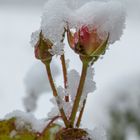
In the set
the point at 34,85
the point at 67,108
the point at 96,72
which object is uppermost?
the point at 67,108

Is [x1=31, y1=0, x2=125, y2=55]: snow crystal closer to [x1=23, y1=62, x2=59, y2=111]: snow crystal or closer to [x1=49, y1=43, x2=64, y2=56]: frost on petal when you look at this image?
[x1=49, y1=43, x2=64, y2=56]: frost on petal

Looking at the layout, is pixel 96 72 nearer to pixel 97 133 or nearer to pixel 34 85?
pixel 34 85

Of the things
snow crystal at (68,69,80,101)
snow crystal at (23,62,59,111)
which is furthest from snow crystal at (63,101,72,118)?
snow crystal at (23,62,59,111)

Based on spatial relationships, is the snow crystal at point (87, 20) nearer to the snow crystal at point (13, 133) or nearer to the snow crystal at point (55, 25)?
the snow crystal at point (55, 25)

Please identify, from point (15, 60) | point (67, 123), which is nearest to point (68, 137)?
point (67, 123)

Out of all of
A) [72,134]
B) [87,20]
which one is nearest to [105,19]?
[87,20]

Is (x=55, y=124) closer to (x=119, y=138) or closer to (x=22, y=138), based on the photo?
(x=22, y=138)

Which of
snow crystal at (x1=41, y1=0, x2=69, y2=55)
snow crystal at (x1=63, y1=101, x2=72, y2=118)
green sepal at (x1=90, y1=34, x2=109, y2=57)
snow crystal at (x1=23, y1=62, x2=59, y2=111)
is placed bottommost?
snow crystal at (x1=23, y1=62, x2=59, y2=111)
